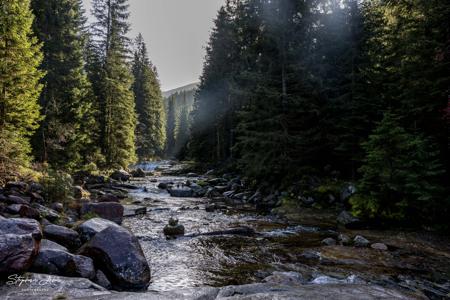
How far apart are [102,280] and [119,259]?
1.73 ft

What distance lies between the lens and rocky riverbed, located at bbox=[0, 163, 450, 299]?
17.8 feet

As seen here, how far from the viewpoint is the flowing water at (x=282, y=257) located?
7293mm

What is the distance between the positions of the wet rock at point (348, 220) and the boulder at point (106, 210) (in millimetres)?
9434

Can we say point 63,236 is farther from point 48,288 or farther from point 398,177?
point 398,177

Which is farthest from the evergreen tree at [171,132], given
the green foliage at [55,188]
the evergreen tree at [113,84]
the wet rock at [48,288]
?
the wet rock at [48,288]

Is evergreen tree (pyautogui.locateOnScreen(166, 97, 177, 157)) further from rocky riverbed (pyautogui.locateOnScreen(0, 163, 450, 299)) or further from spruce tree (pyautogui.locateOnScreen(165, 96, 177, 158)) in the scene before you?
rocky riverbed (pyautogui.locateOnScreen(0, 163, 450, 299))

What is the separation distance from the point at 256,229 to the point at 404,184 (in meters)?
6.18

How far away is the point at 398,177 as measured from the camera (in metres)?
12.2

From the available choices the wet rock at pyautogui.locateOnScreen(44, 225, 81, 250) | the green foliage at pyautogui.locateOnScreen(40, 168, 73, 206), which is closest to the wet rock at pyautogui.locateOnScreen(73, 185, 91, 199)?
the green foliage at pyautogui.locateOnScreen(40, 168, 73, 206)

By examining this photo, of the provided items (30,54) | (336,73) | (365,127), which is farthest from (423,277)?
(30,54)

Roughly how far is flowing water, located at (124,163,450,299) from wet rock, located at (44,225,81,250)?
2.02m

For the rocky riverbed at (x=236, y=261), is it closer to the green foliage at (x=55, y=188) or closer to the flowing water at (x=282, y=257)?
the flowing water at (x=282, y=257)

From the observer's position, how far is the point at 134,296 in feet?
16.5

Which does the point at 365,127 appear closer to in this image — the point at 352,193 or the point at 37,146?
the point at 352,193
